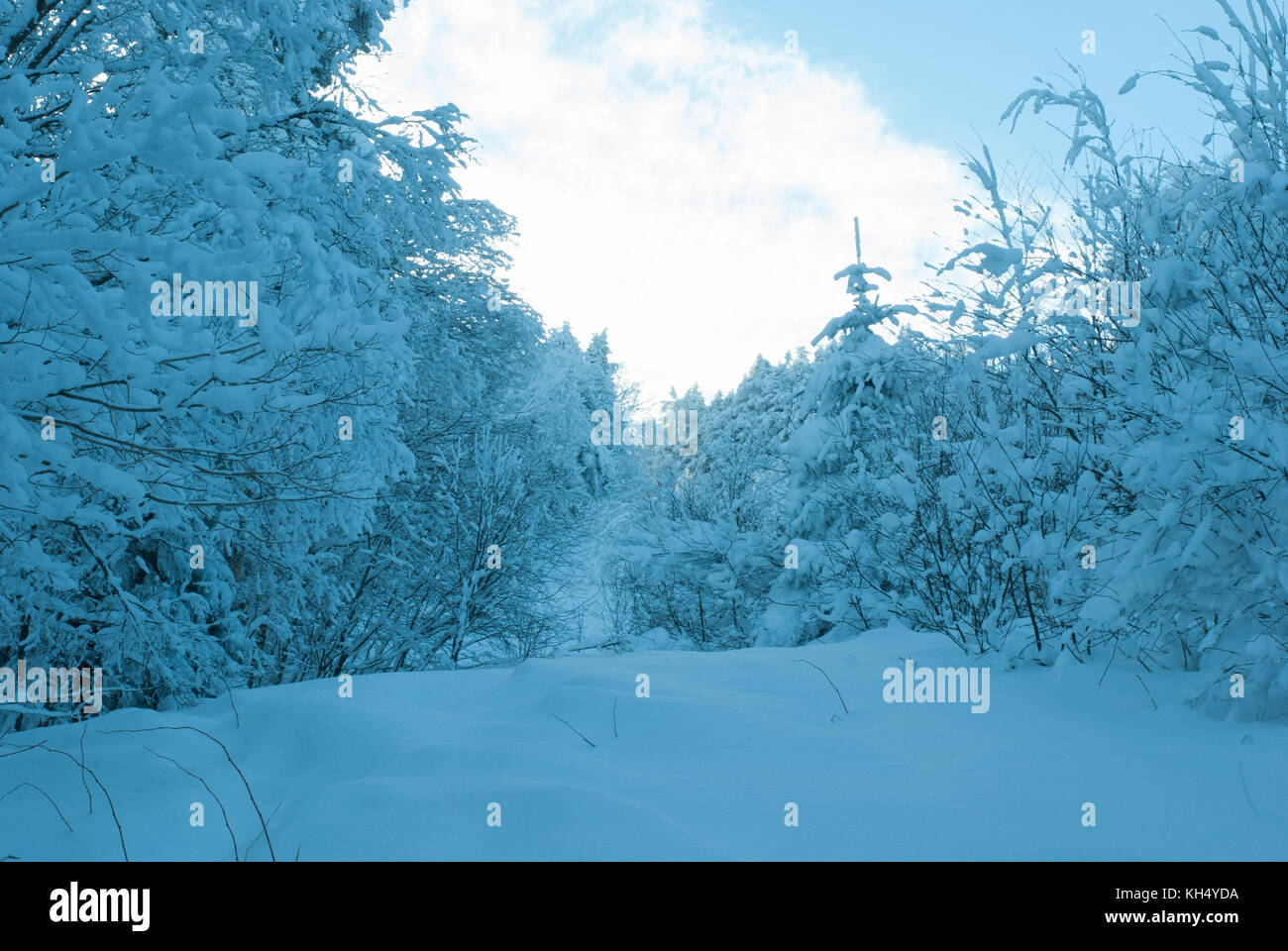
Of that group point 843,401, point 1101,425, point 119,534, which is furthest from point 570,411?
point 1101,425

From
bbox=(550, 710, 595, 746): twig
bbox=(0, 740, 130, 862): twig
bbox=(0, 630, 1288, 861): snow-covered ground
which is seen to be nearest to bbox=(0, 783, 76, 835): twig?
bbox=(0, 630, 1288, 861): snow-covered ground

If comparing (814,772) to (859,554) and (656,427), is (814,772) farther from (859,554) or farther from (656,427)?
(656,427)

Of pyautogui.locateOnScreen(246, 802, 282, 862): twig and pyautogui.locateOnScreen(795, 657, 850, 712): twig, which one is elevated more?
pyautogui.locateOnScreen(795, 657, 850, 712): twig

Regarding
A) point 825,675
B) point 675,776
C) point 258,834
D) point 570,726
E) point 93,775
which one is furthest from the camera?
point 825,675

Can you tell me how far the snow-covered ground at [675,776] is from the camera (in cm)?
244

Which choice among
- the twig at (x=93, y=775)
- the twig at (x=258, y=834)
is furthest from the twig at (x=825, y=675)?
the twig at (x=93, y=775)

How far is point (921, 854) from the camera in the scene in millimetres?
2350

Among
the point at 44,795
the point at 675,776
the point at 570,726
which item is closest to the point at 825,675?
the point at 570,726

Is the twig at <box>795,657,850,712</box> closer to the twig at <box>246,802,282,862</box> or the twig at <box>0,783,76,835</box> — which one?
the twig at <box>246,802,282,862</box>

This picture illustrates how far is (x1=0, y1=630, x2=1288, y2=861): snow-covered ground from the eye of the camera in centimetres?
244

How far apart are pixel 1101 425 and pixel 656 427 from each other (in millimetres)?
22230

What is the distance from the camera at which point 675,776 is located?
10.2ft

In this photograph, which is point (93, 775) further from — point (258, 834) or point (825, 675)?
point (825, 675)
